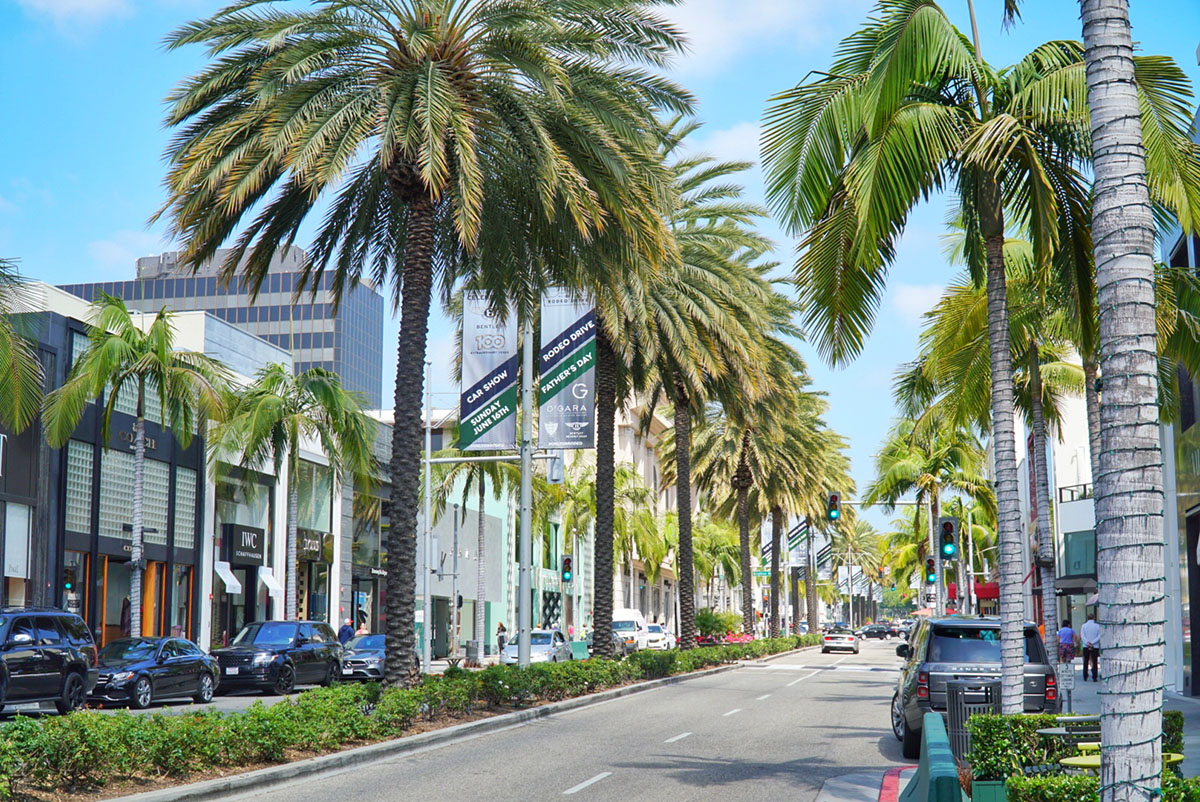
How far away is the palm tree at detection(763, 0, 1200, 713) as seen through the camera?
12.2 meters

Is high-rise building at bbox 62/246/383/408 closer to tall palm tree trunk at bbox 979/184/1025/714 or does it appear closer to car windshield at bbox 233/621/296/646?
car windshield at bbox 233/621/296/646

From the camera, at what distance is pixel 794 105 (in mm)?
13117

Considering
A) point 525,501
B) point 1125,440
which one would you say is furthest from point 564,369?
point 1125,440

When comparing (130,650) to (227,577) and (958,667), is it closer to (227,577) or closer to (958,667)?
(227,577)

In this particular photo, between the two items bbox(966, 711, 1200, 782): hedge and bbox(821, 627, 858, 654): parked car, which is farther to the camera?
bbox(821, 627, 858, 654): parked car

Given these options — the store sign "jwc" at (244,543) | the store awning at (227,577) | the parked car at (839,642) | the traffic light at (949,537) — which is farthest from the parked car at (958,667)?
the parked car at (839,642)

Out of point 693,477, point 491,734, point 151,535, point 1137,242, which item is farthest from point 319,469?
point 1137,242

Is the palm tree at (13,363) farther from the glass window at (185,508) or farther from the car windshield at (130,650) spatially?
the glass window at (185,508)

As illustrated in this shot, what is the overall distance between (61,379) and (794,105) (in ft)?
90.6

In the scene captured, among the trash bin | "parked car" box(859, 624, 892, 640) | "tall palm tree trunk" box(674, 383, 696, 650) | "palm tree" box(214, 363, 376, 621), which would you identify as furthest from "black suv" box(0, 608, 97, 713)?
"parked car" box(859, 624, 892, 640)

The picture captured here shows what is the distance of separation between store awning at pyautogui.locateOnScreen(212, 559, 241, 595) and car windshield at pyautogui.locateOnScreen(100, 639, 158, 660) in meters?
15.5

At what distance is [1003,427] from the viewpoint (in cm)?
1410

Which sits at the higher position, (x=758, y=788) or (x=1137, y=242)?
(x=1137, y=242)

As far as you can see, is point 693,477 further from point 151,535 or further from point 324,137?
point 324,137
